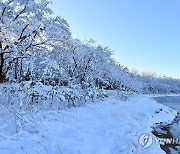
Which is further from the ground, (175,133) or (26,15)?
(26,15)

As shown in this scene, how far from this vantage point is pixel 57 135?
6840 mm

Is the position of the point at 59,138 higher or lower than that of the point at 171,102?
lower

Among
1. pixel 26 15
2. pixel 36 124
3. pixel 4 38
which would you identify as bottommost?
pixel 36 124

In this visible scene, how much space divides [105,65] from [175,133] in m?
24.9

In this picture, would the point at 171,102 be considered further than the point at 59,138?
Yes

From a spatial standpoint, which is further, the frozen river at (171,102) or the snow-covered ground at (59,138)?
the frozen river at (171,102)

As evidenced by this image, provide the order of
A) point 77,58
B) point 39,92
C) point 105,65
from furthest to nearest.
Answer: point 105,65
point 77,58
point 39,92

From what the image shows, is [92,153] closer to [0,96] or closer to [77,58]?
[0,96]

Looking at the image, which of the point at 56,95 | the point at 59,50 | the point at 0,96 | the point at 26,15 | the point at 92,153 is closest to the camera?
the point at 92,153

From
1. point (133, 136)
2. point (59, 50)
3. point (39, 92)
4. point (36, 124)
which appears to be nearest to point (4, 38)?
point (39, 92)

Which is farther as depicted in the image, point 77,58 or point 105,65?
point 105,65

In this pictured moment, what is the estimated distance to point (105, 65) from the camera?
37.5 meters

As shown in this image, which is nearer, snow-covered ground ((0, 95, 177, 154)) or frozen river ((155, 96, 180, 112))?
snow-covered ground ((0, 95, 177, 154))

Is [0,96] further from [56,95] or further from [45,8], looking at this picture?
[45,8]
